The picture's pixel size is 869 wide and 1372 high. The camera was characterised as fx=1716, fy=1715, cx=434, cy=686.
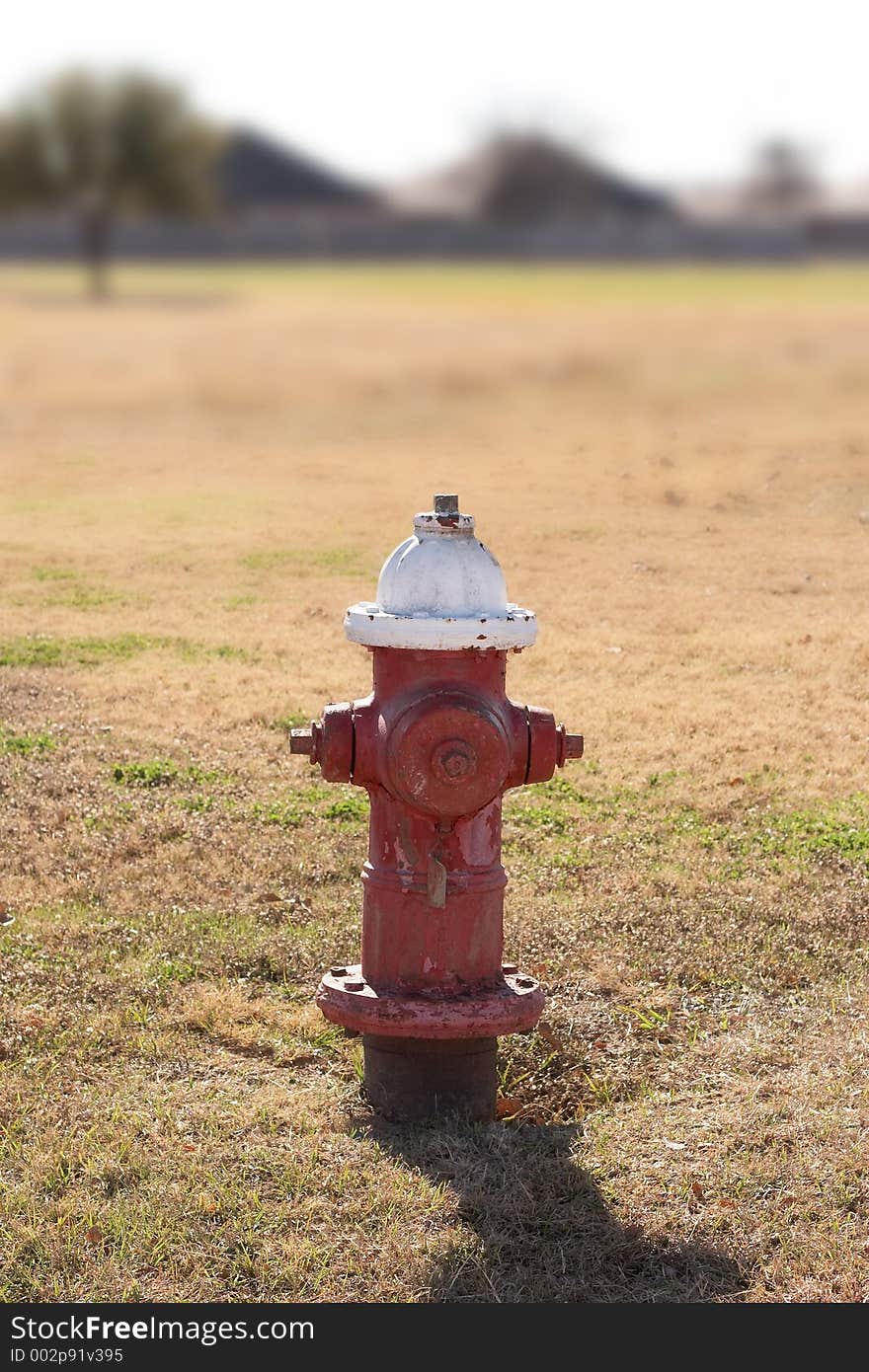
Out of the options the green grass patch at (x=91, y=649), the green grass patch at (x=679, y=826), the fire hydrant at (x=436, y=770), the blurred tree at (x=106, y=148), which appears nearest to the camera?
the fire hydrant at (x=436, y=770)

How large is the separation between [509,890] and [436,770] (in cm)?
176

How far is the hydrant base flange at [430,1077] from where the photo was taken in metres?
4.03

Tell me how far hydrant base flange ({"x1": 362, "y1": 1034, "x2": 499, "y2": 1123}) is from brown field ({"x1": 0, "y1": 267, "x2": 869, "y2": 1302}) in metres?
0.08

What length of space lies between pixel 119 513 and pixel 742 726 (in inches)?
182

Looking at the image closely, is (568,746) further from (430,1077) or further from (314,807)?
(314,807)

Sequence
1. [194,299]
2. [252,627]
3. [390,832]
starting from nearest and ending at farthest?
[390,832] < [252,627] < [194,299]

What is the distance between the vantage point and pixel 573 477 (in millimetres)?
10492

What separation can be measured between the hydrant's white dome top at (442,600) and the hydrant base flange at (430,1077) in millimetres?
971

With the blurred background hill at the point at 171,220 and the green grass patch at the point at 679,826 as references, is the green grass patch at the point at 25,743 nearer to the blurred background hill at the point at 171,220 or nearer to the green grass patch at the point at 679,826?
the green grass patch at the point at 679,826

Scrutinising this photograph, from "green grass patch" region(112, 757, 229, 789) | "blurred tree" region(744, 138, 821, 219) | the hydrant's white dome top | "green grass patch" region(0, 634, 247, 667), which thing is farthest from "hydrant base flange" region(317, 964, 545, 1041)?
"blurred tree" region(744, 138, 821, 219)

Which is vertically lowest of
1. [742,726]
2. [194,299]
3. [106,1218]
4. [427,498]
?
[106,1218]

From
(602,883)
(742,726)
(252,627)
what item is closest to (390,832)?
(602,883)

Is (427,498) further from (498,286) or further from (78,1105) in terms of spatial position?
(498,286)

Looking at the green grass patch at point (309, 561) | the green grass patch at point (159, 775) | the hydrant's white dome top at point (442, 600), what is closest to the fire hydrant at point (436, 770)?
the hydrant's white dome top at point (442, 600)
